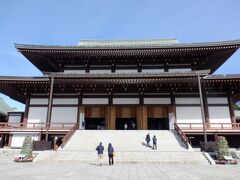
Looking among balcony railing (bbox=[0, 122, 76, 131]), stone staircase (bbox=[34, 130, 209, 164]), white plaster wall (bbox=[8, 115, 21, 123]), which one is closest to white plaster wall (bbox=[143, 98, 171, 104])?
stone staircase (bbox=[34, 130, 209, 164])

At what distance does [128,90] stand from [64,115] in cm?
794

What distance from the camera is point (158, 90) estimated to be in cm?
2334

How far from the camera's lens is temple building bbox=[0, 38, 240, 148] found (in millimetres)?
20891

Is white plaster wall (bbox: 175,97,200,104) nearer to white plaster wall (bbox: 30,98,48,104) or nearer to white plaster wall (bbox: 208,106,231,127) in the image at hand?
white plaster wall (bbox: 208,106,231,127)

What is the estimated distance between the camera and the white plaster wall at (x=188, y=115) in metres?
22.3

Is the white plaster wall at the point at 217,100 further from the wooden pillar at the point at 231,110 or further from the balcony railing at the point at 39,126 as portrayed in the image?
the balcony railing at the point at 39,126

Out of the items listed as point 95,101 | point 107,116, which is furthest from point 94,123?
point 95,101

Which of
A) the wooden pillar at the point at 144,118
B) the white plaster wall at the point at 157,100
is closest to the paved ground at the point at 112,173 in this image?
the wooden pillar at the point at 144,118

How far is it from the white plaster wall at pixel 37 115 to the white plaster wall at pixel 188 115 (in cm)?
1518

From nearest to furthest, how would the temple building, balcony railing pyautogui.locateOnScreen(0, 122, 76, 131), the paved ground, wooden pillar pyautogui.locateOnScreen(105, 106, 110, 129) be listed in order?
the paved ground, the temple building, balcony railing pyautogui.locateOnScreen(0, 122, 76, 131), wooden pillar pyautogui.locateOnScreen(105, 106, 110, 129)

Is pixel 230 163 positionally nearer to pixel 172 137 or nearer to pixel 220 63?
pixel 172 137

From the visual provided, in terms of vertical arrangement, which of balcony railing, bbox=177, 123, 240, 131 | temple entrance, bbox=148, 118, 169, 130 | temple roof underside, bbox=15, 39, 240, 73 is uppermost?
temple roof underside, bbox=15, 39, 240, 73

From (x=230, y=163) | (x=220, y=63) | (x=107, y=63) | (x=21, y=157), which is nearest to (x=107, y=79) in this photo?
(x=107, y=63)

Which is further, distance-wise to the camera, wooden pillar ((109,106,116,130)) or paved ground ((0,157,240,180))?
wooden pillar ((109,106,116,130))
